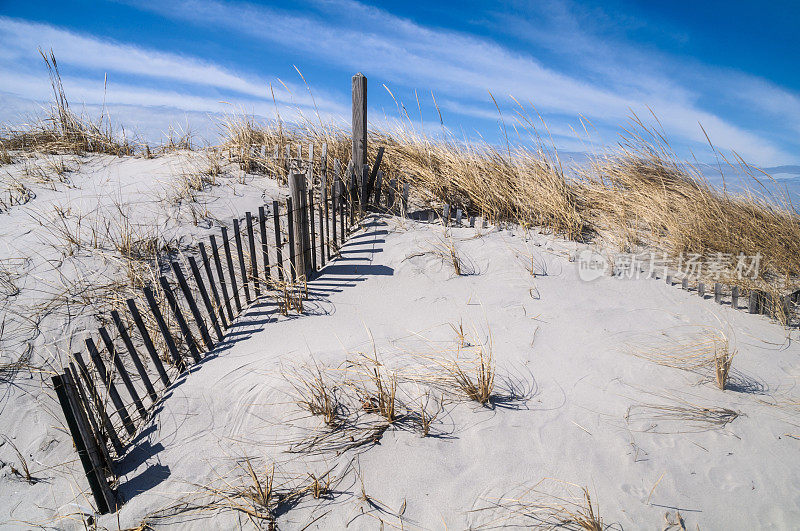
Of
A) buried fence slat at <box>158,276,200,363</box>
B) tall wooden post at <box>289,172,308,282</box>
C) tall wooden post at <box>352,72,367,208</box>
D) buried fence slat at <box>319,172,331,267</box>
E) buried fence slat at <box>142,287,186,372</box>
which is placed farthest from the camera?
tall wooden post at <box>352,72,367,208</box>

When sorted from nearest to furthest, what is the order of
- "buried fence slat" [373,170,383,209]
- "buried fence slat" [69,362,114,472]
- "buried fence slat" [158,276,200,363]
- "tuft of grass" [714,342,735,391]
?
"buried fence slat" [69,362,114,472] → "tuft of grass" [714,342,735,391] → "buried fence slat" [158,276,200,363] → "buried fence slat" [373,170,383,209]

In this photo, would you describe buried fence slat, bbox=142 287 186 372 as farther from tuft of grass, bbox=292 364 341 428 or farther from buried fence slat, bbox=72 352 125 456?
tuft of grass, bbox=292 364 341 428

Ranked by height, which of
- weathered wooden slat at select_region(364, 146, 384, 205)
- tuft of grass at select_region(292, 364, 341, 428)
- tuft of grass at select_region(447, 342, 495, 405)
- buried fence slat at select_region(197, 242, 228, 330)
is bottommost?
tuft of grass at select_region(292, 364, 341, 428)

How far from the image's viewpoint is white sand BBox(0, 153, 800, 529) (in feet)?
7.18

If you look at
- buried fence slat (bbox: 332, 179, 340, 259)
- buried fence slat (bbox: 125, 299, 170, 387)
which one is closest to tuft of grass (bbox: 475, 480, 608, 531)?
buried fence slat (bbox: 125, 299, 170, 387)

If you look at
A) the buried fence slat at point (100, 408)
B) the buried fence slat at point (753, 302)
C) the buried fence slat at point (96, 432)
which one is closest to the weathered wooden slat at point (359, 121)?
the buried fence slat at point (100, 408)

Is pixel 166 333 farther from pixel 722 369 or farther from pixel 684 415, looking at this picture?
pixel 722 369

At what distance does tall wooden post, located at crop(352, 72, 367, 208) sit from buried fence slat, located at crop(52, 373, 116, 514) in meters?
4.18

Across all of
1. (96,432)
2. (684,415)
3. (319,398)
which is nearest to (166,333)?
(96,432)

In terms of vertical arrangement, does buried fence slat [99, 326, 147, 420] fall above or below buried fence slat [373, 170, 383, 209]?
below

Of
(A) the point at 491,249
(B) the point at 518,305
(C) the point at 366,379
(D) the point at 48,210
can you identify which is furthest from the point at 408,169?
(D) the point at 48,210

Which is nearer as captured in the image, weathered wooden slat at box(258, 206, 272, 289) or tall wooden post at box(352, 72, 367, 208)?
weathered wooden slat at box(258, 206, 272, 289)

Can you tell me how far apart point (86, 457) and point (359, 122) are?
4.78 meters

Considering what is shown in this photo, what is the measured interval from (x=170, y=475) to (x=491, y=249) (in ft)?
12.7
